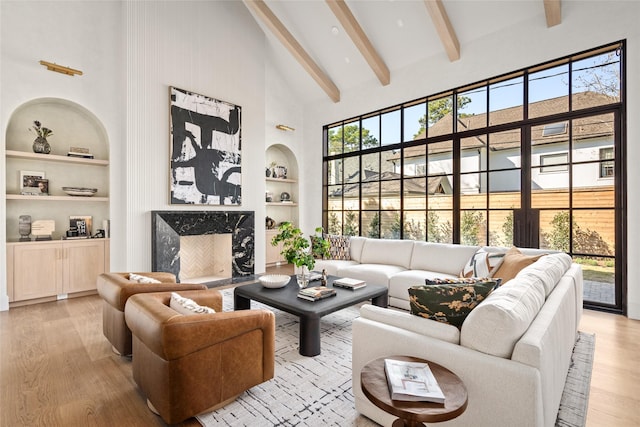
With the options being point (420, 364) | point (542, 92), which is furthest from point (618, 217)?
point (420, 364)

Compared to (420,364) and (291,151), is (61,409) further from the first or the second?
(291,151)

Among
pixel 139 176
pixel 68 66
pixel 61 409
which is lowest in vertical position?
pixel 61 409

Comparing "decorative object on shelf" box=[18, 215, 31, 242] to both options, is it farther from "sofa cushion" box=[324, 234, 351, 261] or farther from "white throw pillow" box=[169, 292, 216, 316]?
"sofa cushion" box=[324, 234, 351, 261]

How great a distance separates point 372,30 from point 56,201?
544 cm

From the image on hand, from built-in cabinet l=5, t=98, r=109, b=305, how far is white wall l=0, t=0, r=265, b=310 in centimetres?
18

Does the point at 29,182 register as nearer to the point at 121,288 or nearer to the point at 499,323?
the point at 121,288

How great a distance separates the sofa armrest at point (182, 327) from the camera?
163 centimetres

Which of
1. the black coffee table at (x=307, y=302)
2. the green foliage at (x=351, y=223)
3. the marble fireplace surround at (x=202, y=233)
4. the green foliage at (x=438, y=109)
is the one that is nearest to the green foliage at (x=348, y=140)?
the green foliage at (x=438, y=109)

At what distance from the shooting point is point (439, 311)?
1682 millimetres

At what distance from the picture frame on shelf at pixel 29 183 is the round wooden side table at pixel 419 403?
489 centimetres

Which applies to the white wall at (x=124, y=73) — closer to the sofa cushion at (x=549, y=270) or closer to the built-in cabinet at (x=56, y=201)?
the built-in cabinet at (x=56, y=201)

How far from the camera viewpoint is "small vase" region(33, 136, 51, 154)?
407 centimetres

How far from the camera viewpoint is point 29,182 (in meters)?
4.12

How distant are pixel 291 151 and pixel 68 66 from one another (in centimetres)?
407
